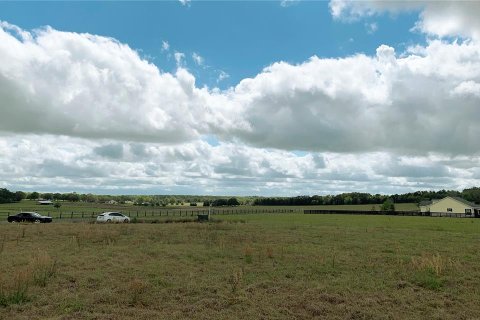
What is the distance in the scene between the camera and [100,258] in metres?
20.2

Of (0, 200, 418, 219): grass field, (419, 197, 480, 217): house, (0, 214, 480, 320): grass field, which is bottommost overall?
(0, 200, 418, 219): grass field

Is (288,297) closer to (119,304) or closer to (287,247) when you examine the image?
(119,304)

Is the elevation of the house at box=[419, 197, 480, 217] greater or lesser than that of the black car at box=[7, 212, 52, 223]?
greater

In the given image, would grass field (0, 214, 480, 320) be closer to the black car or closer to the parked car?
the parked car

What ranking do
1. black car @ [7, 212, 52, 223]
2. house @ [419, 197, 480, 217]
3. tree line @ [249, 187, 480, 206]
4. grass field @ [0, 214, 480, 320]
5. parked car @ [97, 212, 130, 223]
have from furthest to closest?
tree line @ [249, 187, 480, 206] < house @ [419, 197, 480, 217] < parked car @ [97, 212, 130, 223] < black car @ [7, 212, 52, 223] < grass field @ [0, 214, 480, 320]

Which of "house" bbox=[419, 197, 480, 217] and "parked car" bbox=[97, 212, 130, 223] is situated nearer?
"parked car" bbox=[97, 212, 130, 223]

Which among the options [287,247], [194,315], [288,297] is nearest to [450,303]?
[288,297]

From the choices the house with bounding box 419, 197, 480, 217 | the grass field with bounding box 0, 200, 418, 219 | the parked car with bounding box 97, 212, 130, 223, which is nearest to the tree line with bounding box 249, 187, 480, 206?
the grass field with bounding box 0, 200, 418, 219

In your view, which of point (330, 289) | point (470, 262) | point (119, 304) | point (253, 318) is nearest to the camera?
point (253, 318)

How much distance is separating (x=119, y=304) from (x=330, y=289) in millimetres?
6846

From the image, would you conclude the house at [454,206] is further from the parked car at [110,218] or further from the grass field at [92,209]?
the parked car at [110,218]

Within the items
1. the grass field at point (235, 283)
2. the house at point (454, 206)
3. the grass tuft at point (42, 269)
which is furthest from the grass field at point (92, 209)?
the grass tuft at point (42, 269)

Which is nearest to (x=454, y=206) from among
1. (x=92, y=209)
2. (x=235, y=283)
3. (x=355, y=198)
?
(x=355, y=198)

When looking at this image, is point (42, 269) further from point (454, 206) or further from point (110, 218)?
point (454, 206)
